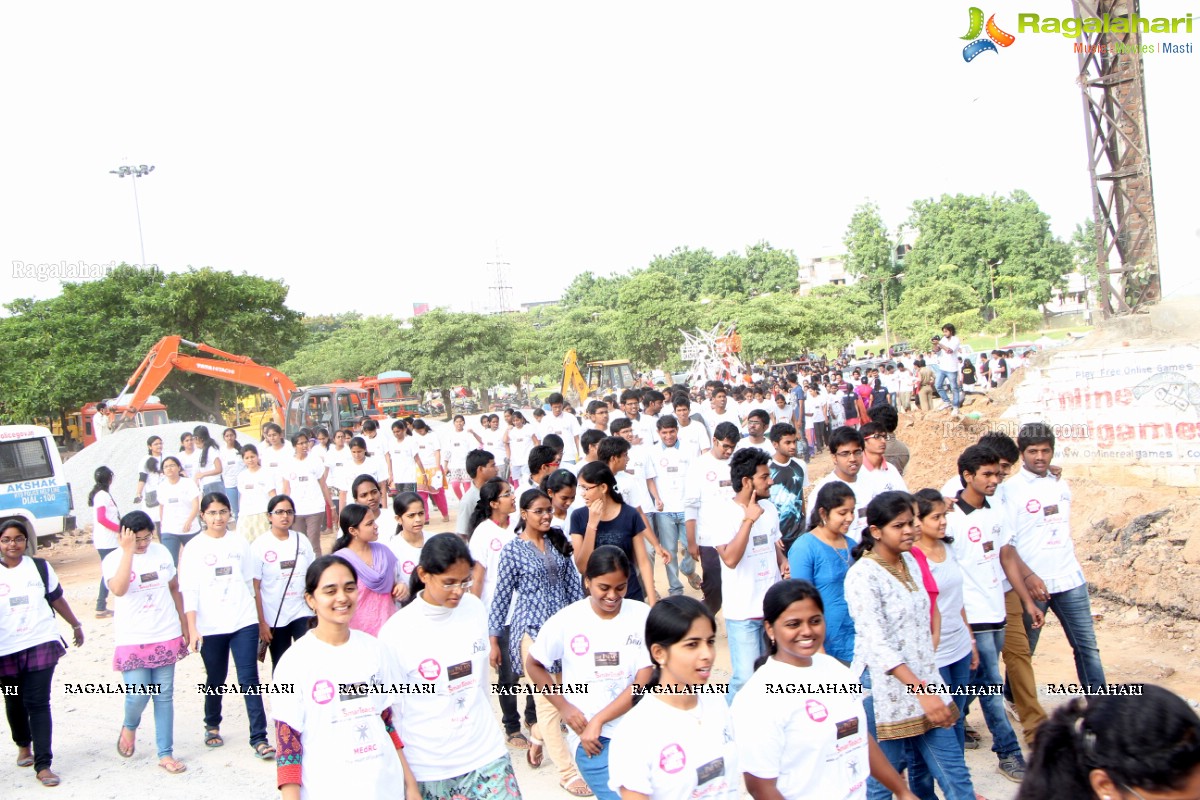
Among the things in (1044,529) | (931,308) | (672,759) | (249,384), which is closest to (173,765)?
→ (672,759)

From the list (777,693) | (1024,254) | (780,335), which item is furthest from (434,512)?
(1024,254)

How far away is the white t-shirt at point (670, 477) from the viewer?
8.27 meters

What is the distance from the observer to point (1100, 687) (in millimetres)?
4988

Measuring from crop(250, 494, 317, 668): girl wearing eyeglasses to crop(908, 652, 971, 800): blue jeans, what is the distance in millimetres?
3746

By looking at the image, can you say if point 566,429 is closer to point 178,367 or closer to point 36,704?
point 36,704

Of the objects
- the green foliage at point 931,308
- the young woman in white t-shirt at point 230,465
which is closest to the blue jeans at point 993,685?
the young woman in white t-shirt at point 230,465

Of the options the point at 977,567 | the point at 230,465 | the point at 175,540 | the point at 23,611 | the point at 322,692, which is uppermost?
the point at 230,465

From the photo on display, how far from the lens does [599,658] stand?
3504 millimetres

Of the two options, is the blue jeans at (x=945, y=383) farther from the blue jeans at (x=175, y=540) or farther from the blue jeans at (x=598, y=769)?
the blue jeans at (x=598, y=769)

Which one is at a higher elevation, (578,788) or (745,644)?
(745,644)

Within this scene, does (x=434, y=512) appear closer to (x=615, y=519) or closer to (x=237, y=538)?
(x=237, y=538)

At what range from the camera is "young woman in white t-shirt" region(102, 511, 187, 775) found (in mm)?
5523

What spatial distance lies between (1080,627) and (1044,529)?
0.60m

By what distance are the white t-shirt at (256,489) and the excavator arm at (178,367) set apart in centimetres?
1087
